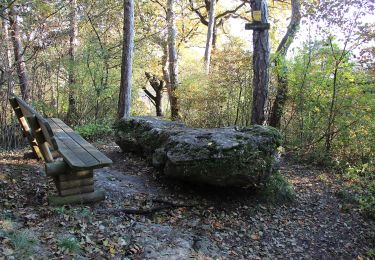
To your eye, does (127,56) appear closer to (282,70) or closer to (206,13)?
(282,70)

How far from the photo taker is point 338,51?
7148 millimetres

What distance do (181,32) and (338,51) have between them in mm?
13561

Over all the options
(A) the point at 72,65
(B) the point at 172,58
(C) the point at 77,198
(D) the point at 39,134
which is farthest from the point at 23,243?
(B) the point at 172,58

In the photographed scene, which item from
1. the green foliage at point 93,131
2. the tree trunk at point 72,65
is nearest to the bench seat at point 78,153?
the green foliage at point 93,131

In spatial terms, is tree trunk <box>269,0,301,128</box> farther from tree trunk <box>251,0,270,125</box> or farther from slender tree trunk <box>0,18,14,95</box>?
slender tree trunk <box>0,18,14,95</box>

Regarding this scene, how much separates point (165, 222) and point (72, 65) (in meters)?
6.73

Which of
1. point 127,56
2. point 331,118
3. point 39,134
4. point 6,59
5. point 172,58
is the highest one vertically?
point 172,58

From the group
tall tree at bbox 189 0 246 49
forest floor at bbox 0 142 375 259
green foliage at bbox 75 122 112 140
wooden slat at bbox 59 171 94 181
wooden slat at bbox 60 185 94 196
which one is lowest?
forest floor at bbox 0 142 375 259

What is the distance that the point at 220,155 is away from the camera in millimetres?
4695

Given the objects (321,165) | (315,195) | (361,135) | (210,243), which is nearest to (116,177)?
(210,243)

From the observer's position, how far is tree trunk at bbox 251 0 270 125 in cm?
652

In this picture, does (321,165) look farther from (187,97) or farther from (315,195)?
(187,97)

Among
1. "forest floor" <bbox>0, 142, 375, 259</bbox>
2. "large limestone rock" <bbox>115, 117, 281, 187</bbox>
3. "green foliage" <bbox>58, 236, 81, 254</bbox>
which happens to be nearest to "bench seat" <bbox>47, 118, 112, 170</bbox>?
"forest floor" <bbox>0, 142, 375, 259</bbox>

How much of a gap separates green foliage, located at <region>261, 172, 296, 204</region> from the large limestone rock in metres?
0.26
